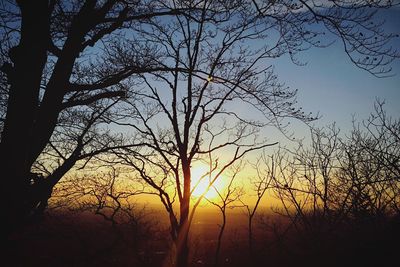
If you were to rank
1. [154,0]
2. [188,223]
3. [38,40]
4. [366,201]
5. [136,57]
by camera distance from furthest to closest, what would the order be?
[366,201]
[188,223]
[136,57]
[154,0]
[38,40]

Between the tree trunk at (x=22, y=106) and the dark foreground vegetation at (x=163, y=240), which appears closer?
the tree trunk at (x=22, y=106)

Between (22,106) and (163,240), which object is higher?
(22,106)

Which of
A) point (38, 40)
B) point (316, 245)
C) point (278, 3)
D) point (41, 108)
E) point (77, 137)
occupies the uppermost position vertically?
point (278, 3)

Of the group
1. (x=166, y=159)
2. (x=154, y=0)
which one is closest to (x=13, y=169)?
(x=154, y=0)

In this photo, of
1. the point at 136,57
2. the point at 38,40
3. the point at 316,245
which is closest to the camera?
the point at 38,40

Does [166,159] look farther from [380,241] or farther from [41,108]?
[41,108]

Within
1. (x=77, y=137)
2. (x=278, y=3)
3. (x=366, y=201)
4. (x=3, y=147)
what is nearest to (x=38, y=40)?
(x=3, y=147)

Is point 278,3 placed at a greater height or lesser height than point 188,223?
greater

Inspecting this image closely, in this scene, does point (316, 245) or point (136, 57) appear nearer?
point (136, 57)

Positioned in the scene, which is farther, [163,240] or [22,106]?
[163,240]

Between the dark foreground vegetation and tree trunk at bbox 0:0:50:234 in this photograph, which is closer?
tree trunk at bbox 0:0:50:234

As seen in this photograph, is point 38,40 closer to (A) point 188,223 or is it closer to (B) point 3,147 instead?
(B) point 3,147

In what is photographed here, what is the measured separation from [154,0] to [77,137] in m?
4.74

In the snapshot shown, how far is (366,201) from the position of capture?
11859 millimetres
